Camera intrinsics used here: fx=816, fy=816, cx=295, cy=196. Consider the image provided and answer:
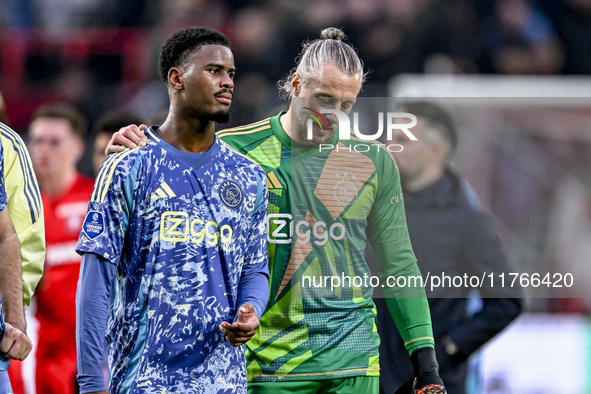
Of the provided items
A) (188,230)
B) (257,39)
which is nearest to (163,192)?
(188,230)

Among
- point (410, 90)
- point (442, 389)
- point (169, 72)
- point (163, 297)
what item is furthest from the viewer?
point (410, 90)

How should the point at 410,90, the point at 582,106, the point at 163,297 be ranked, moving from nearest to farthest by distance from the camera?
1. the point at 163,297
2. the point at 410,90
3. the point at 582,106

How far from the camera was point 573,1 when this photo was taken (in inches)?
427

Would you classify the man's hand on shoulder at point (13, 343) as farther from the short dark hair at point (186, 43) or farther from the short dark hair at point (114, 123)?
the short dark hair at point (114, 123)

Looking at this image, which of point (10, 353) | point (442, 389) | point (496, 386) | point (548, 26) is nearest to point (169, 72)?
point (10, 353)

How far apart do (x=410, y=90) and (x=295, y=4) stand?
3.09 metres

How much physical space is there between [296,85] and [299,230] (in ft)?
2.07

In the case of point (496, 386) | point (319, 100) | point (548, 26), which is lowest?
point (496, 386)

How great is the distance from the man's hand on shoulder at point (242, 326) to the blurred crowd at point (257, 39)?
6.79 meters

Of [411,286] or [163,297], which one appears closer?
[163,297]

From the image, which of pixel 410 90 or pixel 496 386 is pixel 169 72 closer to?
pixel 496 386

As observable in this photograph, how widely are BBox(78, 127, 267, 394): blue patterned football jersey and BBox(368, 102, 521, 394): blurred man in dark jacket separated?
131 centimetres

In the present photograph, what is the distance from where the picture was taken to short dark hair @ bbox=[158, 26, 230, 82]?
120 inches

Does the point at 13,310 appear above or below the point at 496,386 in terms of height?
above
